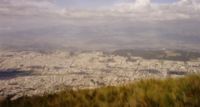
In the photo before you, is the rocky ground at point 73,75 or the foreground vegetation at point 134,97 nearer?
the foreground vegetation at point 134,97

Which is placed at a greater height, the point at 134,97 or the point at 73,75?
the point at 134,97

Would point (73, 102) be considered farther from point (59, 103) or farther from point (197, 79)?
point (197, 79)

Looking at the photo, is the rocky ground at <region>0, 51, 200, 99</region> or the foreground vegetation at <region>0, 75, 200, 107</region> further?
the rocky ground at <region>0, 51, 200, 99</region>

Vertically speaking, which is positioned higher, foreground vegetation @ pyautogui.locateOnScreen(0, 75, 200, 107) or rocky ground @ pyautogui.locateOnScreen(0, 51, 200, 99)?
foreground vegetation @ pyautogui.locateOnScreen(0, 75, 200, 107)

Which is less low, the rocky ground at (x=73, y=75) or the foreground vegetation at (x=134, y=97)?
the foreground vegetation at (x=134, y=97)

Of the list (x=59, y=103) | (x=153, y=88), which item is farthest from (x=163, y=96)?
(x=59, y=103)

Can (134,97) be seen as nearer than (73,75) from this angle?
Yes

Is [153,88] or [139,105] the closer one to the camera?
[139,105]

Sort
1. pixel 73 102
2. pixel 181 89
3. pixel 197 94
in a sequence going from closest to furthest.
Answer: pixel 197 94, pixel 181 89, pixel 73 102
